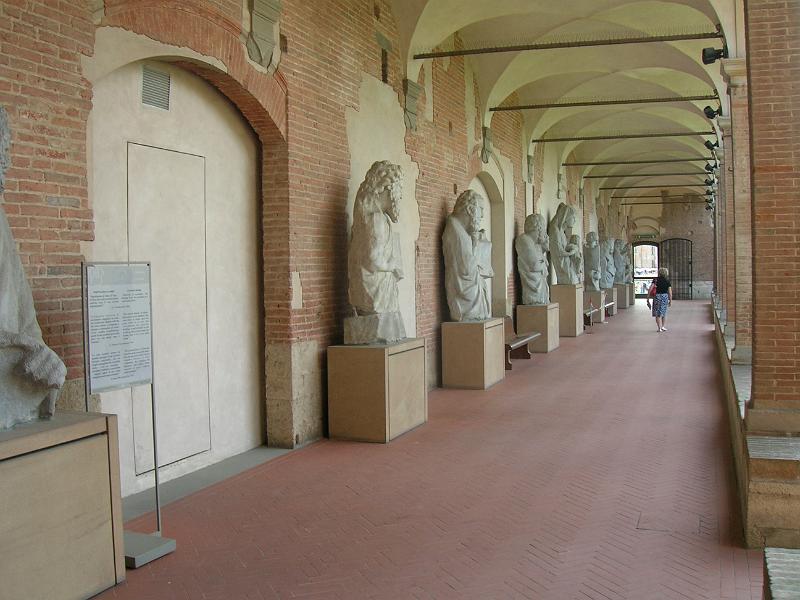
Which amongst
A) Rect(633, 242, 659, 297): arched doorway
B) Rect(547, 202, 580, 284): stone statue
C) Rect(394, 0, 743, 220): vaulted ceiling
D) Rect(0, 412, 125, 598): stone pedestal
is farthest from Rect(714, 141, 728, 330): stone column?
Rect(633, 242, 659, 297): arched doorway

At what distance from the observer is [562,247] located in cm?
2005

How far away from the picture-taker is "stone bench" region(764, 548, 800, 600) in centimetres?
239

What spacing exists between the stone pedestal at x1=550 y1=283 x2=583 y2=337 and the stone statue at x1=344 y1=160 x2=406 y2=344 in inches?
458

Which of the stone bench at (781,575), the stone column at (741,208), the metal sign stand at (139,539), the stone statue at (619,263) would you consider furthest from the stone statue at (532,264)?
the stone statue at (619,263)

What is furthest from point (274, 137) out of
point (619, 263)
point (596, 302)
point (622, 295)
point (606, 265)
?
point (619, 263)

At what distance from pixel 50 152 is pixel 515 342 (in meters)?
9.71

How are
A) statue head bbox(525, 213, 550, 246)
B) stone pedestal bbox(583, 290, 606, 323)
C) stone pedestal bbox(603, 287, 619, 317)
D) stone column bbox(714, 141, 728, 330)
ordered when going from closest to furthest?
stone column bbox(714, 141, 728, 330)
statue head bbox(525, 213, 550, 246)
stone pedestal bbox(583, 290, 606, 323)
stone pedestal bbox(603, 287, 619, 317)

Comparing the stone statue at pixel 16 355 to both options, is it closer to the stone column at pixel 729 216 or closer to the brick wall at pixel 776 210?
the brick wall at pixel 776 210

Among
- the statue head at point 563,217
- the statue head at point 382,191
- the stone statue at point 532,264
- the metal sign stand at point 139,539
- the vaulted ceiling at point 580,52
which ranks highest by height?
the vaulted ceiling at point 580,52

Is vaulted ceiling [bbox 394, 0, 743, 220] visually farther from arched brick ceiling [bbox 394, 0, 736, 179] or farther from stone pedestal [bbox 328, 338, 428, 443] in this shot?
stone pedestal [bbox 328, 338, 428, 443]

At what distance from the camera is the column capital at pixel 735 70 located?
9.27 m

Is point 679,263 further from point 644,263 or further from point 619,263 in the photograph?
point 619,263

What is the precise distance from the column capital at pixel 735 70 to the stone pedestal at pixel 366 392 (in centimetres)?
512

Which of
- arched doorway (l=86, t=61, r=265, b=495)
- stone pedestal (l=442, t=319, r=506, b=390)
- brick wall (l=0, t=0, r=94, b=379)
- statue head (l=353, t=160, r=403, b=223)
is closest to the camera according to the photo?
brick wall (l=0, t=0, r=94, b=379)
